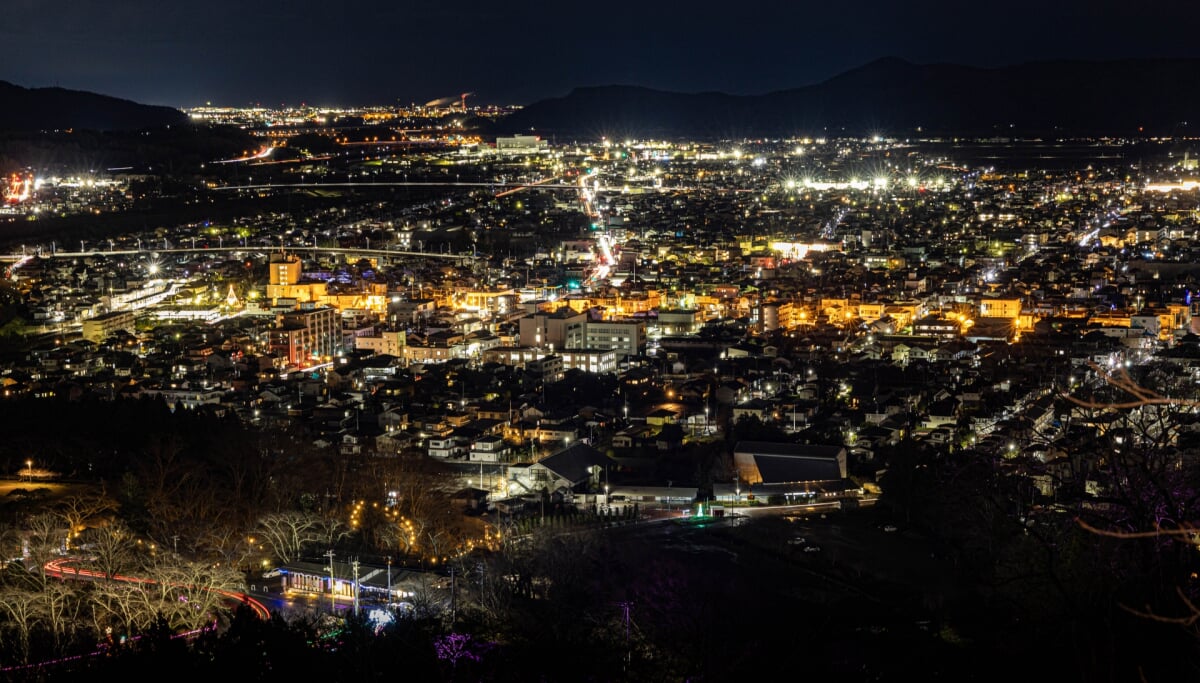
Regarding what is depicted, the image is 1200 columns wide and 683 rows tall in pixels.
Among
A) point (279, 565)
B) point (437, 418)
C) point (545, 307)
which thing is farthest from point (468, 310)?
point (279, 565)

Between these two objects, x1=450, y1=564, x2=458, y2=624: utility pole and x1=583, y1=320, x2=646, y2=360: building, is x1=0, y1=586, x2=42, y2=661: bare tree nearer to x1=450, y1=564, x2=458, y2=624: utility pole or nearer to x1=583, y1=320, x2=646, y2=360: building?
x1=450, y1=564, x2=458, y2=624: utility pole

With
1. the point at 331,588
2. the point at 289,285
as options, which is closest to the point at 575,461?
the point at 331,588

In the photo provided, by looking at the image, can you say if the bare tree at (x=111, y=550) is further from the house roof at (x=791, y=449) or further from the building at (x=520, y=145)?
the building at (x=520, y=145)

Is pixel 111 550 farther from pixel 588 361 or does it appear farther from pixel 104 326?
pixel 104 326

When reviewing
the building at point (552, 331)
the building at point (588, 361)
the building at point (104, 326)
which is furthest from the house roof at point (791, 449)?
the building at point (104, 326)

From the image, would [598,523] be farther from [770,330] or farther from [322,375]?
[770,330]

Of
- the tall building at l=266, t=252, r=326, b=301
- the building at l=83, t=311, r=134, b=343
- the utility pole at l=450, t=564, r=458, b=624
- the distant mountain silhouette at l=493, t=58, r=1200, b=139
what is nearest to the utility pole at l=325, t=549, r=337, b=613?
the utility pole at l=450, t=564, r=458, b=624
